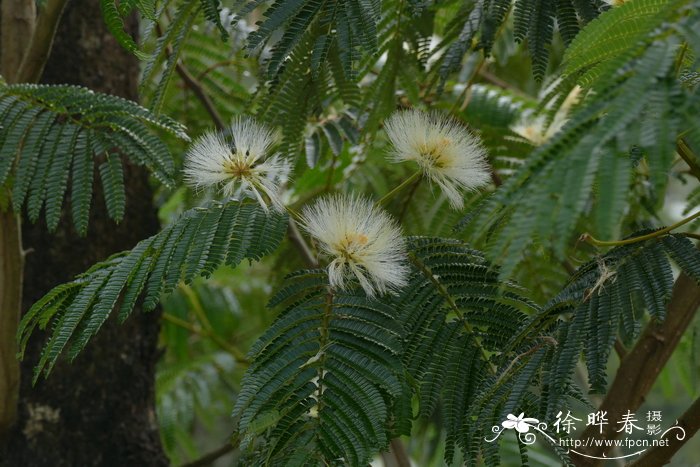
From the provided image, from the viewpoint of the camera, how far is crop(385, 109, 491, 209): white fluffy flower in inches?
45.9

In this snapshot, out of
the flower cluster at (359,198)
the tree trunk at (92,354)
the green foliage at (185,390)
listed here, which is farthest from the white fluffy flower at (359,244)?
the green foliage at (185,390)

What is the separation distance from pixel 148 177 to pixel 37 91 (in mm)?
567

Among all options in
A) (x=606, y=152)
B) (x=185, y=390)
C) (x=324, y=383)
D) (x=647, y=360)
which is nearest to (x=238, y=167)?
(x=324, y=383)

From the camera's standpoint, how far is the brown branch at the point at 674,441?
1142 mm

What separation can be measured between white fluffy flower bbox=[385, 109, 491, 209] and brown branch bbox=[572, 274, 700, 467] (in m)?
0.38

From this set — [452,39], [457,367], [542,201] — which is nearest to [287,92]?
[452,39]

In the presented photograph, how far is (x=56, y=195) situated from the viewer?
1.18m

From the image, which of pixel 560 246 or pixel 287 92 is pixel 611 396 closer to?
pixel 287 92

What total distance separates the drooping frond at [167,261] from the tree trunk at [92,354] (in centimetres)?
49

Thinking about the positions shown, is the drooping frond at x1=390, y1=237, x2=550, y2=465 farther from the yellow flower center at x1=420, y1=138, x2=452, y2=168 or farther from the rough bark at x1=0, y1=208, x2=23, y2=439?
the rough bark at x1=0, y1=208, x2=23, y2=439

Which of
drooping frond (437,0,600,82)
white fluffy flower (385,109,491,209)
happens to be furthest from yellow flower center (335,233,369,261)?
drooping frond (437,0,600,82)

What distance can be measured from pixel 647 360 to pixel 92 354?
0.91 m

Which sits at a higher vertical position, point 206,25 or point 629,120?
point 206,25

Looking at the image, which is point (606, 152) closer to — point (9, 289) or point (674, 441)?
point (674, 441)
